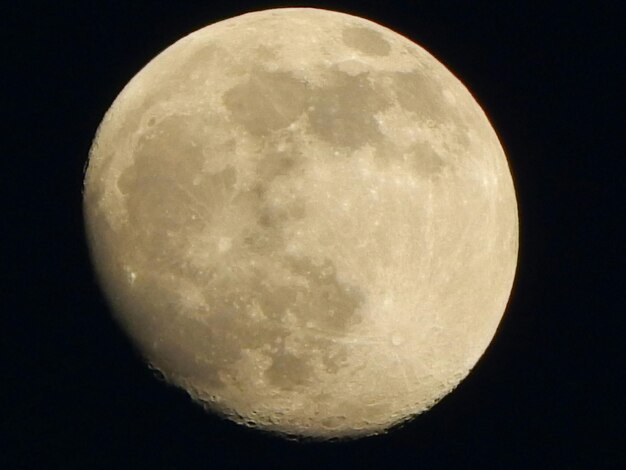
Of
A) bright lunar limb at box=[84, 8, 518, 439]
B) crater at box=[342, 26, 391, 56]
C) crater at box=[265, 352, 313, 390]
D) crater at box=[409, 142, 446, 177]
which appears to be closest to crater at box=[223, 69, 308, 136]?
bright lunar limb at box=[84, 8, 518, 439]

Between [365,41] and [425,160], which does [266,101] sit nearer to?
[365,41]

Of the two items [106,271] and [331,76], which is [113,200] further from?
[331,76]

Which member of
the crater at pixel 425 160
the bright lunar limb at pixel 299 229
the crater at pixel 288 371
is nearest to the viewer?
the bright lunar limb at pixel 299 229

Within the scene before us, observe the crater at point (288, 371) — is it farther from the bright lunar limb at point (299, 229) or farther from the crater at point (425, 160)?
the crater at point (425, 160)

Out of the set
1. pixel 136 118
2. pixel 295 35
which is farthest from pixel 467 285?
pixel 136 118

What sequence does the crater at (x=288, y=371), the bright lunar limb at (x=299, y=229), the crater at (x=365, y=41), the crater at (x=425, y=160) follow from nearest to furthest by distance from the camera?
the bright lunar limb at (x=299, y=229)
the crater at (x=288, y=371)
the crater at (x=425, y=160)
the crater at (x=365, y=41)

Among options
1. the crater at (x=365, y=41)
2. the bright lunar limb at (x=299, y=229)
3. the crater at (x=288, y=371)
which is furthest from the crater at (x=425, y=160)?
the crater at (x=288, y=371)

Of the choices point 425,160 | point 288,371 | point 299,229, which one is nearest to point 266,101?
point 299,229
